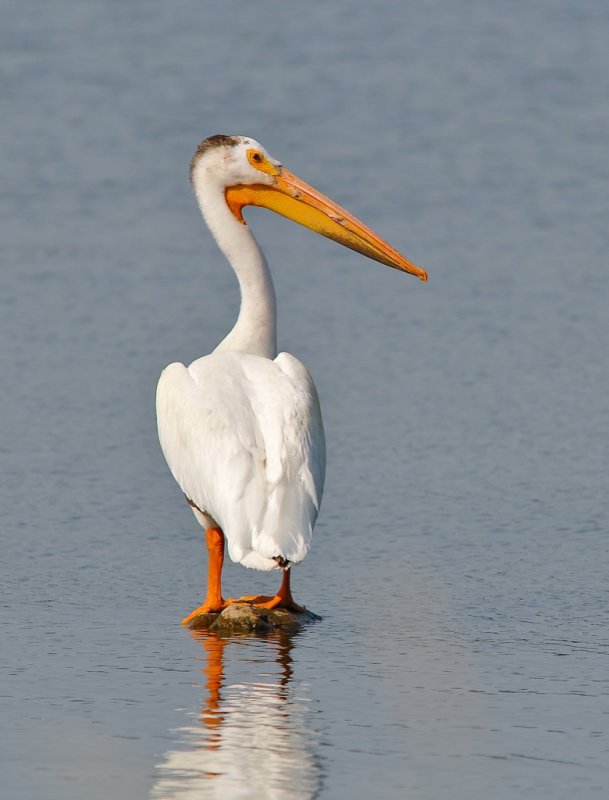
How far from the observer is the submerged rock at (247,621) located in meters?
6.06

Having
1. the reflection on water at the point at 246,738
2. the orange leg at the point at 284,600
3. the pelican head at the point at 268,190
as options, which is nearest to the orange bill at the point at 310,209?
the pelican head at the point at 268,190

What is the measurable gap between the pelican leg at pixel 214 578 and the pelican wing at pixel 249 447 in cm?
16

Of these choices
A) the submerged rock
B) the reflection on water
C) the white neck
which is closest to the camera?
the reflection on water

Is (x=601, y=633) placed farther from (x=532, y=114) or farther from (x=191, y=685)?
(x=532, y=114)

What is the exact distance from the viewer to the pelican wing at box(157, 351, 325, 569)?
588 centimetres

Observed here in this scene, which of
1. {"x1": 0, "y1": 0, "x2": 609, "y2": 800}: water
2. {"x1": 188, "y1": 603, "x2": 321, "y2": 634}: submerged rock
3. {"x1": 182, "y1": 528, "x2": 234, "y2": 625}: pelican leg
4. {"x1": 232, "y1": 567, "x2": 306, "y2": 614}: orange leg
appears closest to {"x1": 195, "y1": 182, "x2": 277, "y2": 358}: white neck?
{"x1": 182, "y1": 528, "x2": 234, "y2": 625}: pelican leg

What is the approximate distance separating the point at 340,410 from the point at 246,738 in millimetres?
4146

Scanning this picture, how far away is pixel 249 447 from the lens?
20.1 ft

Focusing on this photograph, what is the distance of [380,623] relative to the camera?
6090 mm

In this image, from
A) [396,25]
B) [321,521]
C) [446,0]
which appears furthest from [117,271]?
[446,0]

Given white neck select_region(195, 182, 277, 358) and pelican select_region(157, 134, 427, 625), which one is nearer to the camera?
pelican select_region(157, 134, 427, 625)

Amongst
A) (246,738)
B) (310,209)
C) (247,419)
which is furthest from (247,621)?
(310,209)

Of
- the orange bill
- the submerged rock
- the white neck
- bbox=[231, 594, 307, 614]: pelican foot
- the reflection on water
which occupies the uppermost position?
the orange bill

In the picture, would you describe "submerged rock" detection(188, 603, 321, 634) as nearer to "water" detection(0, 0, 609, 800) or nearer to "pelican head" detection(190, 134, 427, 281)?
"water" detection(0, 0, 609, 800)
